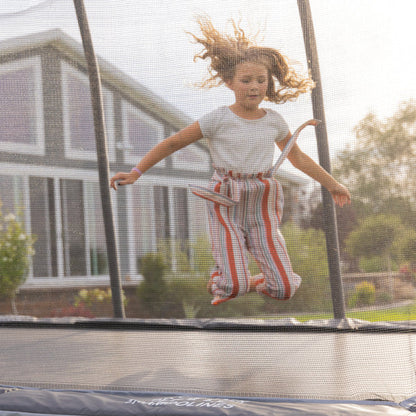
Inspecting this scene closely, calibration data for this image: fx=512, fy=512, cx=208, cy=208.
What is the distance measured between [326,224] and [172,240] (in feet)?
1.67

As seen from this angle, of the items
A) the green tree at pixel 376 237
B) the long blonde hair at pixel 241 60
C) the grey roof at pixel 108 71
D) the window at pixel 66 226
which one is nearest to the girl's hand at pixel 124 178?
the window at pixel 66 226

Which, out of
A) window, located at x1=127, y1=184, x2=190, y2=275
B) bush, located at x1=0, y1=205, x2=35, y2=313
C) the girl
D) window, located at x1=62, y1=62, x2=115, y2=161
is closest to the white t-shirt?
the girl

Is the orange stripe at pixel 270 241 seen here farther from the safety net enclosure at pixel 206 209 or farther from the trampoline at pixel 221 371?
the trampoline at pixel 221 371

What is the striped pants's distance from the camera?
5.19 feet

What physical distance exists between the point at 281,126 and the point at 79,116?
0.68 m

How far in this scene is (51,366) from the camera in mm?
1604

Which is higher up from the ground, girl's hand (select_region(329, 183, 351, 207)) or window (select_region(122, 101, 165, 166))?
window (select_region(122, 101, 165, 166))

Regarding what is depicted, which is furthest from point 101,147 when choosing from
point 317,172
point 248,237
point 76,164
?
point 317,172

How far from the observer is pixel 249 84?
1532 mm

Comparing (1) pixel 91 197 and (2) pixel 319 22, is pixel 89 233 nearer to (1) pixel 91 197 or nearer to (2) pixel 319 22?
(1) pixel 91 197

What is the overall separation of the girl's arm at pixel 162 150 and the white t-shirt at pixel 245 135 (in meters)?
0.04

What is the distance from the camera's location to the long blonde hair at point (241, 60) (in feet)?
4.87

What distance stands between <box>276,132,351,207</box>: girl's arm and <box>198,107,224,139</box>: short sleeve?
8.0 inches

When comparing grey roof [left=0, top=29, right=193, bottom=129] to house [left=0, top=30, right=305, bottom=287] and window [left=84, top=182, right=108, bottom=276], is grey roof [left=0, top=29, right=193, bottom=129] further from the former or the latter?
window [left=84, top=182, right=108, bottom=276]
